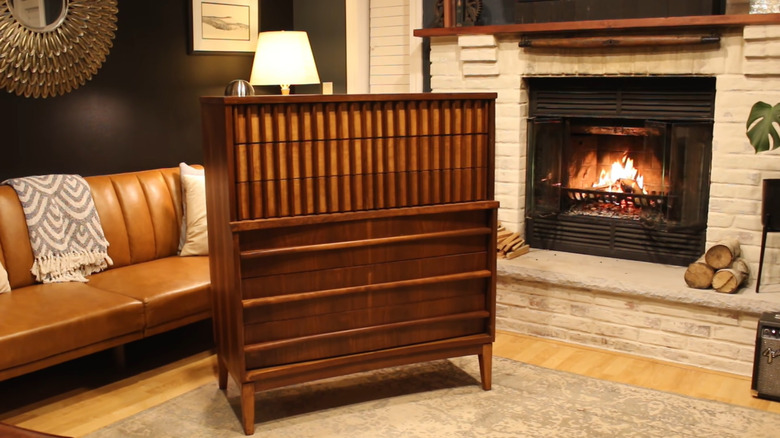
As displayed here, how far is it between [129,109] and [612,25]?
245 cm

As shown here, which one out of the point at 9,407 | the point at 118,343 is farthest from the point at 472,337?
the point at 9,407

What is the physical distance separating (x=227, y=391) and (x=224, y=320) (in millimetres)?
392

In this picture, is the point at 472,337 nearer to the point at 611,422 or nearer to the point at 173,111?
the point at 611,422

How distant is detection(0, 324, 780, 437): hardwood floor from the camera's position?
10.2ft

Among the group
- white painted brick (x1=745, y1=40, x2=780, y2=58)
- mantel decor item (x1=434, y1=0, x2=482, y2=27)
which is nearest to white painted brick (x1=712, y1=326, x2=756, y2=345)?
white painted brick (x1=745, y1=40, x2=780, y2=58)

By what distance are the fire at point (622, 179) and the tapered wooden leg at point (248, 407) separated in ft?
7.88

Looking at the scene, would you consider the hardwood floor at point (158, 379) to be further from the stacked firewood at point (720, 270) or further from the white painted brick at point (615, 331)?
the stacked firewood at point (720, 270)

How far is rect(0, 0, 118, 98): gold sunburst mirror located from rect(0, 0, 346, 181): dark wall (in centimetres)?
6

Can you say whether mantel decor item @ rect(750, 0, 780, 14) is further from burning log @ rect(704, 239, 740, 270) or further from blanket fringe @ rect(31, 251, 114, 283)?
blanket fringe @ rect(31, 251, 114, 283)

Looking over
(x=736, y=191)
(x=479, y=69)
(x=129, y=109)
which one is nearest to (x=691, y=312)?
(x=736, y=191)

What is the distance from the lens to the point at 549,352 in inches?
148

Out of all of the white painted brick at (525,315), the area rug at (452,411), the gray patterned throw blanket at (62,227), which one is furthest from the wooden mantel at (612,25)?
the gray patterned throw blanket at (62,227)

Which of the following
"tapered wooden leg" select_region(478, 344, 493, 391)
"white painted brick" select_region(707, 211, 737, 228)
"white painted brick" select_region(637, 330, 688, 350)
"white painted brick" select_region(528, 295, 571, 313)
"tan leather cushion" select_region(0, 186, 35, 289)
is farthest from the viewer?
"white painted brick" select_region(528, 295, 571, 313)

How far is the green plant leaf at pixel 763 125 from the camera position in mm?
3262
